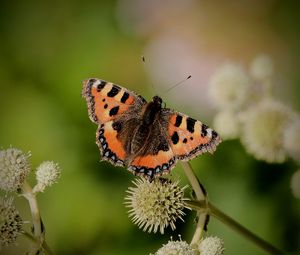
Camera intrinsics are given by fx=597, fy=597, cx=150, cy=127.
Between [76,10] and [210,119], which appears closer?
[210,119]

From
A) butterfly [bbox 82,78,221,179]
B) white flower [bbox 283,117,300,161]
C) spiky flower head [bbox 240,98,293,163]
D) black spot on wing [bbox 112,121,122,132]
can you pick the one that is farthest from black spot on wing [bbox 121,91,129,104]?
white flower [bbox 283,117,300,161]

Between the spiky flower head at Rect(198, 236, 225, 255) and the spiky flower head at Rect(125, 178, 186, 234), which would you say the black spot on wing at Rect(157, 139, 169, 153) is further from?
the spiky flower head at Rect(198, 236, 225, 255)

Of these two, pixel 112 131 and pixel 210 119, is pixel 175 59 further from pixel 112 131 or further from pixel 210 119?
pixel 112 131

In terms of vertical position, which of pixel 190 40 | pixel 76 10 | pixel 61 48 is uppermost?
pixel 190 40

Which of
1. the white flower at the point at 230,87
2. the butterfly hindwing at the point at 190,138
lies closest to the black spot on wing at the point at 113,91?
the butterfly hindwing at the point at 190,138

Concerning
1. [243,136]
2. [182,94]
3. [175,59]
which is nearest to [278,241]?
[243,136]

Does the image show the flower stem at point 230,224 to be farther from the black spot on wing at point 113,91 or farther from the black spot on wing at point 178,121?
the black spot on wing at point 113,91

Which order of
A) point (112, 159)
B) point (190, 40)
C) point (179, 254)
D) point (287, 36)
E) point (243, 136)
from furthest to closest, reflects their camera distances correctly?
1. point (190, 40)
2. point (287, 36)
3. point (243, 136)
4. point (112, 159)
5. point (179, 254)
